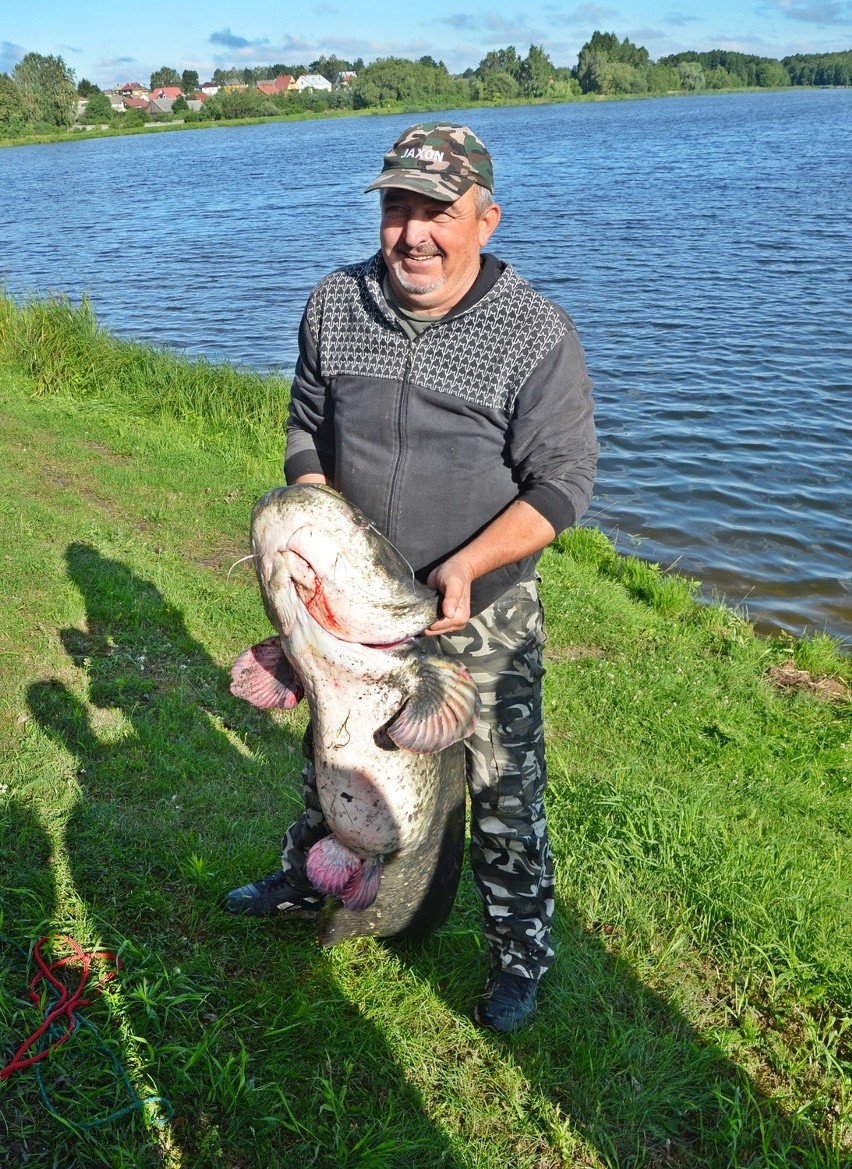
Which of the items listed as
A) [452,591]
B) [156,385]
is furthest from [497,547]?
[156,385]

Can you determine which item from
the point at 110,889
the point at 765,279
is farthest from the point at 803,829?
the point at 765,279

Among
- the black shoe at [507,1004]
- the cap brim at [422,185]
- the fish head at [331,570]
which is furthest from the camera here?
the black shoe at [507,1004]

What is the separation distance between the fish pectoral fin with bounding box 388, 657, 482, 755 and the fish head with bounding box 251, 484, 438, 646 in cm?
18

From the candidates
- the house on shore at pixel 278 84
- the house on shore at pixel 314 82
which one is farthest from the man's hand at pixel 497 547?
the house on shore at pixel 314 82

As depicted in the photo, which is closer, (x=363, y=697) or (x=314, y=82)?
(x=363, y=697)

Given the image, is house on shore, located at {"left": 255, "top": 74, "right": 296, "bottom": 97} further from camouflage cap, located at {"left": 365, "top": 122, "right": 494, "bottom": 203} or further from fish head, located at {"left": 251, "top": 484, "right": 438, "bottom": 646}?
fish head, located at {"left": 251, "top": 484, "right": 438, "bottom": 646}

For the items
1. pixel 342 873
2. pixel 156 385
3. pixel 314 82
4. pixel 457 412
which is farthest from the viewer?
pixel 314 82

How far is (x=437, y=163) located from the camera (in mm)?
2752

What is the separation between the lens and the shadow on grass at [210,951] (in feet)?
9.75

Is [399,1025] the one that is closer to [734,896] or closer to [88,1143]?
[88,1143]

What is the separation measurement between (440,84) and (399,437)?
4911 inches

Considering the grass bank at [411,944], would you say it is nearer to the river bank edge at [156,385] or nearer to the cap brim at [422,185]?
the river bank edge at [156,385]

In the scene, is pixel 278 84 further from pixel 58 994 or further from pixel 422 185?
pixel 58 994

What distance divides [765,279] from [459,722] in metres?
18.7
